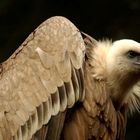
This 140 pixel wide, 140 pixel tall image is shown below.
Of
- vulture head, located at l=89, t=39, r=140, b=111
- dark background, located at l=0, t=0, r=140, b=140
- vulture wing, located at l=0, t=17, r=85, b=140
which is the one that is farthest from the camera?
dark background, located at l=0, t=0, r=140, b=140

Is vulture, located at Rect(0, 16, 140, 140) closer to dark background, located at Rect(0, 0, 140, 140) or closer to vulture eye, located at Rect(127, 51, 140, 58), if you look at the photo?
vulture eye, located at Rect(127, 51, 140, 58)

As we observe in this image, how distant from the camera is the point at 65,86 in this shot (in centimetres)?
492

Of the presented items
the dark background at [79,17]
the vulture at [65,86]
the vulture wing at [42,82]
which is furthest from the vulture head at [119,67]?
the dark background at [79,17]

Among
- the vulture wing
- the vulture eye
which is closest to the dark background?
the vulture eye

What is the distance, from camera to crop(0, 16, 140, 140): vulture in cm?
492

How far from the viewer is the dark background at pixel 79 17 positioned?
833 cm

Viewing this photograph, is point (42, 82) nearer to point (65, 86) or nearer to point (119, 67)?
point (65, 86)

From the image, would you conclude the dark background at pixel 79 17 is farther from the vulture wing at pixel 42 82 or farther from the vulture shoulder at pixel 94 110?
the vulture wing at pixel 42 82

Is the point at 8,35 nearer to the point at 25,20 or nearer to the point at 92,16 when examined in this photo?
the point at 25,20

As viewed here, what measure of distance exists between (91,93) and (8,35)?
143 inches

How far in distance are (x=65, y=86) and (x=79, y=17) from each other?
3721 mm

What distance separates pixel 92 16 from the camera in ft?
28.2

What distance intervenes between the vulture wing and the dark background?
326 cm

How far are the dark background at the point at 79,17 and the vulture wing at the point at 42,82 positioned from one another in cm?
326
